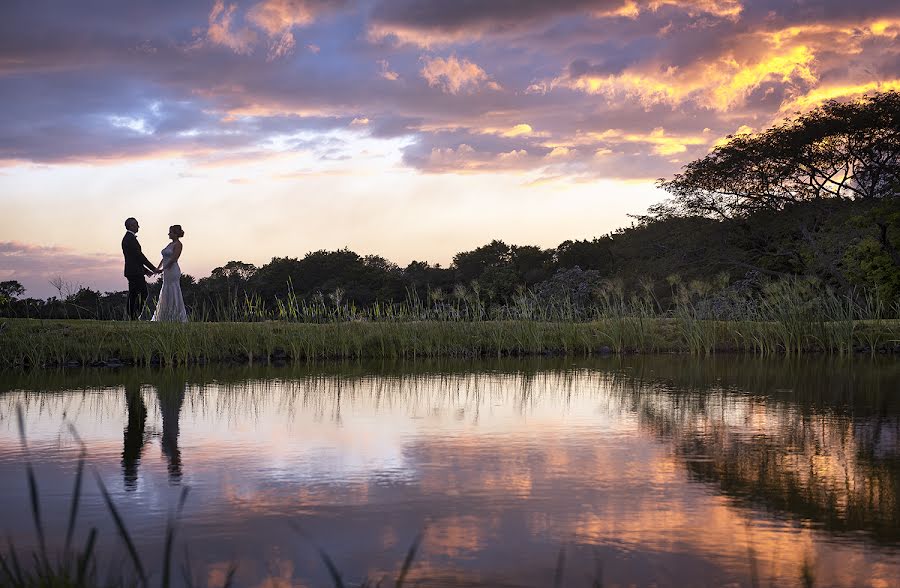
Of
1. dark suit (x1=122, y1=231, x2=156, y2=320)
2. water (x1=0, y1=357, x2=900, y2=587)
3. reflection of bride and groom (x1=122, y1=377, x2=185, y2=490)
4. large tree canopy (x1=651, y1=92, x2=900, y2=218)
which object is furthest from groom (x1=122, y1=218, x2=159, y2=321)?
large tree canopy (x1=651, y1=92, x2=900, y2=218)

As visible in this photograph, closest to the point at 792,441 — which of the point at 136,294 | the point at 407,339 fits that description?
the point at 407,339

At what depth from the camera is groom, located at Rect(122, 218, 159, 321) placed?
16266 mm

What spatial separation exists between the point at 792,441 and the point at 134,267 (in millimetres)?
13240

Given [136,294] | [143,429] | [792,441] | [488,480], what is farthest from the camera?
[136,294]

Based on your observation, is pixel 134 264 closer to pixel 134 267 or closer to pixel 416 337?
pixel 134 267

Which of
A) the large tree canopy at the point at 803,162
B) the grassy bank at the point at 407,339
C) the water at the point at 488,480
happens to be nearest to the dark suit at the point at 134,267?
the grassy bank at the point at 407,339

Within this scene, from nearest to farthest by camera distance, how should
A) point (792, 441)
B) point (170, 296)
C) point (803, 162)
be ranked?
1. point (792, 441)
2. point (170, 296)
3. point (803, 162)

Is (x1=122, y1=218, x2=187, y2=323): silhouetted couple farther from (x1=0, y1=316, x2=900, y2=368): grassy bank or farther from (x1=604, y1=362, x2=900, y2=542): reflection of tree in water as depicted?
(x1=604, y1=362, x2=900, y2=542): reflection of tree in water

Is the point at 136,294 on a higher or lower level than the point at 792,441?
higher

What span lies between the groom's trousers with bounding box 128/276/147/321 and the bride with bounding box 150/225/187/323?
0.44 m

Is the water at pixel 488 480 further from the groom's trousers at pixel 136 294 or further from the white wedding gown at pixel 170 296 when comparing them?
the groom's trousers at pixel 136 294

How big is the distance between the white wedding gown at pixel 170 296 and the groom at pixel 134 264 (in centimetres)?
26

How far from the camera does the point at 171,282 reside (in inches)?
641

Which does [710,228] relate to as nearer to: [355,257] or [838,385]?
[355,257]
